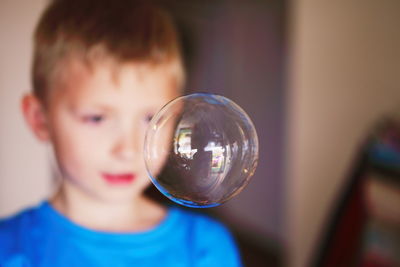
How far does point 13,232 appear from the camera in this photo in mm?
702

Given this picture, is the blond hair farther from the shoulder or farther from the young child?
the shoulder

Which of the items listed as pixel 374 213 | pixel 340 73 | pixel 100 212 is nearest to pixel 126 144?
pixel 100 212

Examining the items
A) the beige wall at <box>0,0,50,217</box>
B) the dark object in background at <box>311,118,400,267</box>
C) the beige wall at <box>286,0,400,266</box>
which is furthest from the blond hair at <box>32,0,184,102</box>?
the beige wall at <box>286,0,400,266</box>

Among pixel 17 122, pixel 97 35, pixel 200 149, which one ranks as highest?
pixel 97 35

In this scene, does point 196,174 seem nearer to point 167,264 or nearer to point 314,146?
point 167,264

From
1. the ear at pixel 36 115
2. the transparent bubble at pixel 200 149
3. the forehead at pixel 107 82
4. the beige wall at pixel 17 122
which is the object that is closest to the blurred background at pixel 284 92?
the beige wall at pixel 17 122

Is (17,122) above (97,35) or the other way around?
the other way around

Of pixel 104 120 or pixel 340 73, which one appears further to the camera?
pixel 340 73

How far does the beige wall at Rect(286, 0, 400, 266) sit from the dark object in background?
339 millimetres

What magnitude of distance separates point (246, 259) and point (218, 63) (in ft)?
Result: 5.18

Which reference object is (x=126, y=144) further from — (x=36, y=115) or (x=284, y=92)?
(x=284, y=92)

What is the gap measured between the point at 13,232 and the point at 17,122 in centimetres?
62

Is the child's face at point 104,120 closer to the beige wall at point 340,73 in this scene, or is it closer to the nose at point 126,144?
the nose at point 126,144

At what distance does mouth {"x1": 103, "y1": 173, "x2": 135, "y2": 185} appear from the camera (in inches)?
26.8
